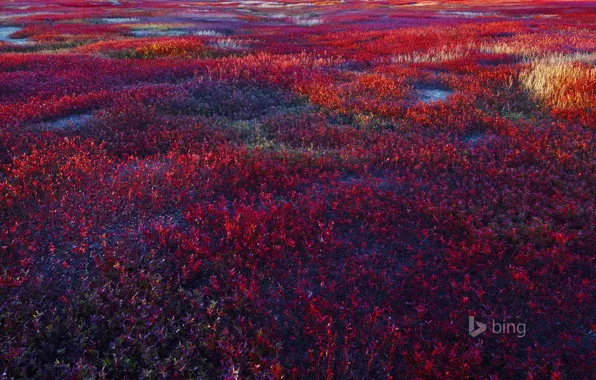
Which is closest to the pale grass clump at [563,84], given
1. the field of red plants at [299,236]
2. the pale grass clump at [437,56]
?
the field of red plants at [299,236]

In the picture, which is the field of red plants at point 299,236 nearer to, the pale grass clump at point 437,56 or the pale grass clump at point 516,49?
the pale grass clump at point 437,56

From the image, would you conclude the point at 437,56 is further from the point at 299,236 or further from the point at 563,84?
the point at 299,236

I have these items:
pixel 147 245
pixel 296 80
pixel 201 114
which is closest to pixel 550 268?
pixel 147 245

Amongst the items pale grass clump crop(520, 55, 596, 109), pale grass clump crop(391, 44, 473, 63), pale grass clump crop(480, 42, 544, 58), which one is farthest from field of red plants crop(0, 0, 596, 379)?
pale grass clump crop(480, 42, 544, 58)

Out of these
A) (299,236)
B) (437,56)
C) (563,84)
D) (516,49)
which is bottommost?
(299,236)

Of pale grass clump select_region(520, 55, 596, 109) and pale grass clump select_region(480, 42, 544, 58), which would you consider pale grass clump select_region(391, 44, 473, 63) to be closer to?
pale grass clump select_region(480, 42, 544, 58)

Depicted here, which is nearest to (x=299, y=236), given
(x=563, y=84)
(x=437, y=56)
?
(x=563, y=84)
